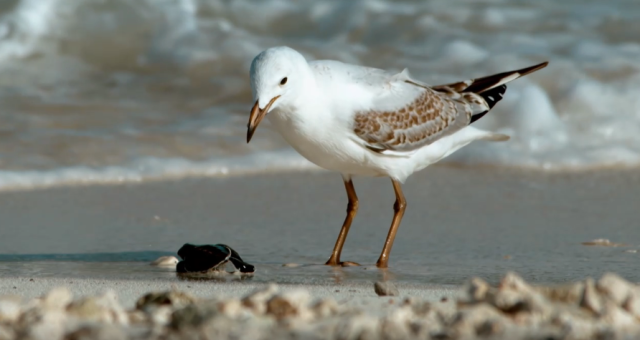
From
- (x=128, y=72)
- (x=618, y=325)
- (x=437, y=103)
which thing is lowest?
(x=618, y=325)

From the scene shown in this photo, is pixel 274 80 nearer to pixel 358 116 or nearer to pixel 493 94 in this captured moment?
pixel 358 116

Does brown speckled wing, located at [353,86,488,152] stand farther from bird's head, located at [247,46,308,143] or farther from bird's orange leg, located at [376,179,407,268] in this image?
bird's head, located at [247,46,308,143]

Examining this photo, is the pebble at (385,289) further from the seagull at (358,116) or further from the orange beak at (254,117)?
the orange beak at (254,117)

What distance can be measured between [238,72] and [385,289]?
553 cm

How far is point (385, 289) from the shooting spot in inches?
142

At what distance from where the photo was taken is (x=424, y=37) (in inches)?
382

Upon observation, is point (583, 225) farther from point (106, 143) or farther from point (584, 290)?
point (106, 143)

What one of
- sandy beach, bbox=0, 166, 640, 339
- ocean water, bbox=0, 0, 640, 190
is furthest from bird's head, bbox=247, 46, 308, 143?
ocean water, bbox=0, 0, 640, 190

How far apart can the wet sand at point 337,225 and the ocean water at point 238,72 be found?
0.49 meters

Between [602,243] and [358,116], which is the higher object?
[358,116]

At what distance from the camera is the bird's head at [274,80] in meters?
3.93

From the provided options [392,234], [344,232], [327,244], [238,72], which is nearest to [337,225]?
[327,244]

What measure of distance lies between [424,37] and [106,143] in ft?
13.2

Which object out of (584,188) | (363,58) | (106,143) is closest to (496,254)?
(584,188)
